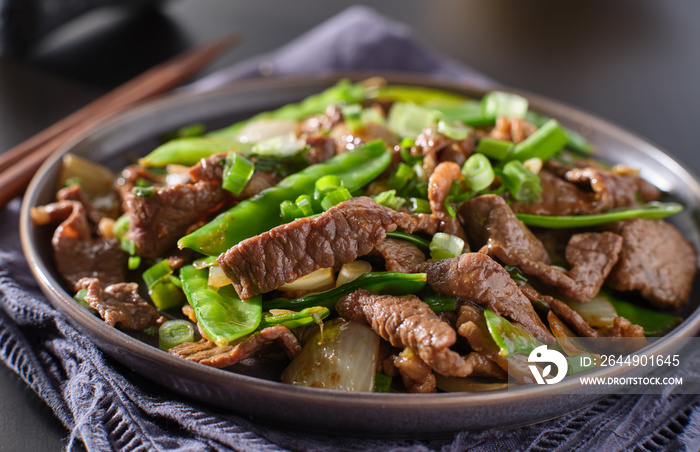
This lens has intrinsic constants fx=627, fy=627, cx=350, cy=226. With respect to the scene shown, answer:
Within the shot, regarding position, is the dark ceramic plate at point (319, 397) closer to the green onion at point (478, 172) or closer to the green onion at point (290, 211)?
the green onion at point (290, 211)

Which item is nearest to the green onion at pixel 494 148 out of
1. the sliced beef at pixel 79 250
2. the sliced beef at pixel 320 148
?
the sliced beef at pixel 320 148

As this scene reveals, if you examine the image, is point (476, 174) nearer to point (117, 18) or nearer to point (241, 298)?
point (241, 298)

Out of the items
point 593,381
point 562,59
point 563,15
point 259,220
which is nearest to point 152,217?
point 259,220

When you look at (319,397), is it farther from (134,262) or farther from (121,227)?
(121,227)

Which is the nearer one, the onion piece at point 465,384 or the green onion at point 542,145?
the onion piece at point 465,384

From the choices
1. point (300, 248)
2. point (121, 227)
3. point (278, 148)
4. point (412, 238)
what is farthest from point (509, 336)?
point (121, 227)

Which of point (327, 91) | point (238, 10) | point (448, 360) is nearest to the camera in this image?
point (448, 360)
